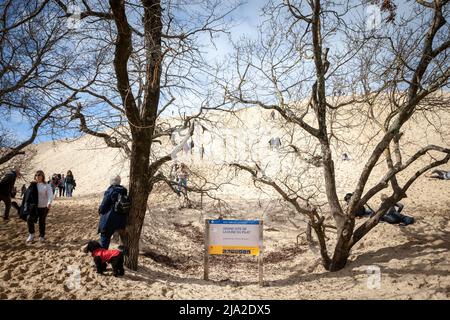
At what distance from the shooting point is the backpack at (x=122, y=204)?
5.77m

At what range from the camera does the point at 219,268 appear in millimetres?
8203

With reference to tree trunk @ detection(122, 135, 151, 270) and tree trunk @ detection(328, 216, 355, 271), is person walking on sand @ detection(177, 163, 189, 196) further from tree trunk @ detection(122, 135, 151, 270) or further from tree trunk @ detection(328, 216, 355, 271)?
tree trunk @ detection(328, 216, 355, 271)

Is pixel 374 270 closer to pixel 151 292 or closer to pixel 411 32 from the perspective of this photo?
pixel 151 292

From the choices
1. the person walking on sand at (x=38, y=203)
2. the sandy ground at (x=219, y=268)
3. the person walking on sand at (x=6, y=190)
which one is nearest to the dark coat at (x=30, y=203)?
the person walking on sand at (x=38, y=203)

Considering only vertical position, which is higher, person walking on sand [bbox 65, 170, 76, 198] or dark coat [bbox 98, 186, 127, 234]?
person walking on sand [bbox 65, 170, 76, 198]

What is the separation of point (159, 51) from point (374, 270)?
5868 millimetres

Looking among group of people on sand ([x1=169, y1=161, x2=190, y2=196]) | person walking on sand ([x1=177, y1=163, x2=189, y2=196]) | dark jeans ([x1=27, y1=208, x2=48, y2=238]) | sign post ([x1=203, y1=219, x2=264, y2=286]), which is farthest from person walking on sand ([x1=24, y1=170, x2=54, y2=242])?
sign post ([x1=203, y1=219, x2=264, y2=286])

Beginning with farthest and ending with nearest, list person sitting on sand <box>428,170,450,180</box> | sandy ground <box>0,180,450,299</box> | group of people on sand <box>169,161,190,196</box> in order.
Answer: person sitting on sand <box>428,170,450,180</box> < group of people on sand <box>169,161,190,196</box> < sandy ground <box>0,180,450,299</box>

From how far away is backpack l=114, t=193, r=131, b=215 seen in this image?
577cm

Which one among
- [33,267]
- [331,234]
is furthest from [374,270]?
[33,267]

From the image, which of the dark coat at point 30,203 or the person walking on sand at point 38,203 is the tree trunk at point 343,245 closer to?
the person walking on sand at point 38,203

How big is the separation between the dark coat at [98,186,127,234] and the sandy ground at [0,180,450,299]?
0.83 metres

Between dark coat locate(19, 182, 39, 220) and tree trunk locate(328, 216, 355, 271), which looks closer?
tree trunk locate(328, 216, 355, 271)

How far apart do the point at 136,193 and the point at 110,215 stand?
0.63 m
